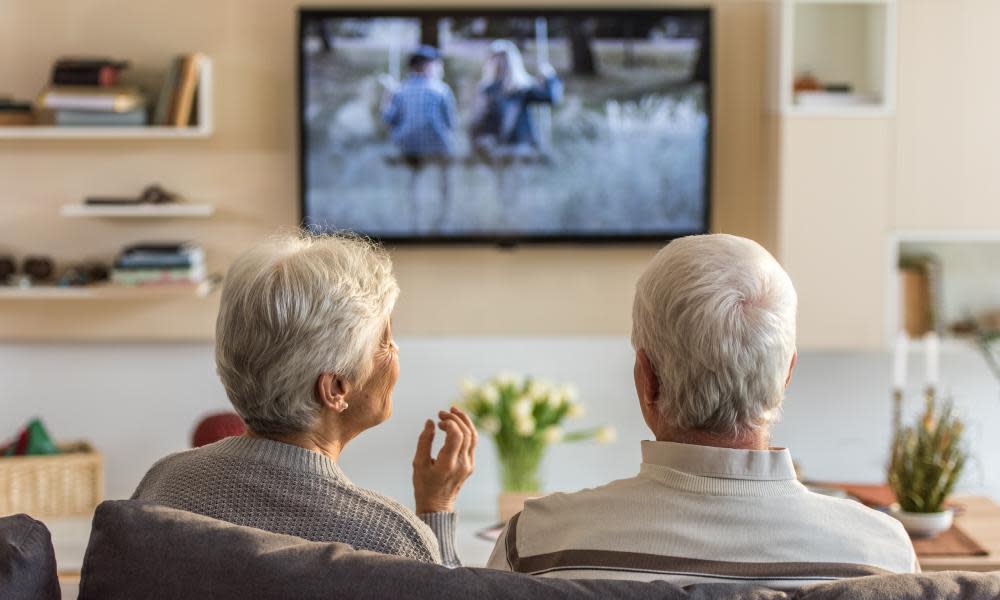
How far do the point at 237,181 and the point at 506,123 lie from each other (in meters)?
0.93

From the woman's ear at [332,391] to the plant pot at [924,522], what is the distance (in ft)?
4.68

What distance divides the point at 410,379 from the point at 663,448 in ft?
8.97

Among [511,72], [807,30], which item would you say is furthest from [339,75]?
[807,30]

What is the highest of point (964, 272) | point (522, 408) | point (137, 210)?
point (137, 210)

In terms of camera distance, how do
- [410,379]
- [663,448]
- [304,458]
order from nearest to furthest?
[663,448] < [304,458] < [410,379]

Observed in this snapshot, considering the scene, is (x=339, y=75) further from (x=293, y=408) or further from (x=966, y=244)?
(x=293, y=408)

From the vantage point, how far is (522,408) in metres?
3.77

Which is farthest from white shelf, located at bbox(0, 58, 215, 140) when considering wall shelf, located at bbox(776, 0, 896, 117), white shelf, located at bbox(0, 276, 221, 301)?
wall shelf, located at bbox(776, 0, 896, 117)

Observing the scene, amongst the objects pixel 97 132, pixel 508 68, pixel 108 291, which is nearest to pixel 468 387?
pixel 508 68

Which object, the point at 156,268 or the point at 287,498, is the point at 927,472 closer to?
the point at 287,498

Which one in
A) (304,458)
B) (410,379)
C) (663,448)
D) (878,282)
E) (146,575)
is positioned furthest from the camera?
(410,379)

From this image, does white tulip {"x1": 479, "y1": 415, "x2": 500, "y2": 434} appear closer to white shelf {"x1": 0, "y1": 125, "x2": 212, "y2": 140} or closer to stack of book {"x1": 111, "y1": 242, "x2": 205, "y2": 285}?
stack of book {"x1": 111, "y1": 242, "x2": 205, "y2": 285}

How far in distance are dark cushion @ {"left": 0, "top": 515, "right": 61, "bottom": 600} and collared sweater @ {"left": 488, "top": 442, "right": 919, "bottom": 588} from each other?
0.56 meters

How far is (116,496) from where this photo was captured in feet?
13.8
